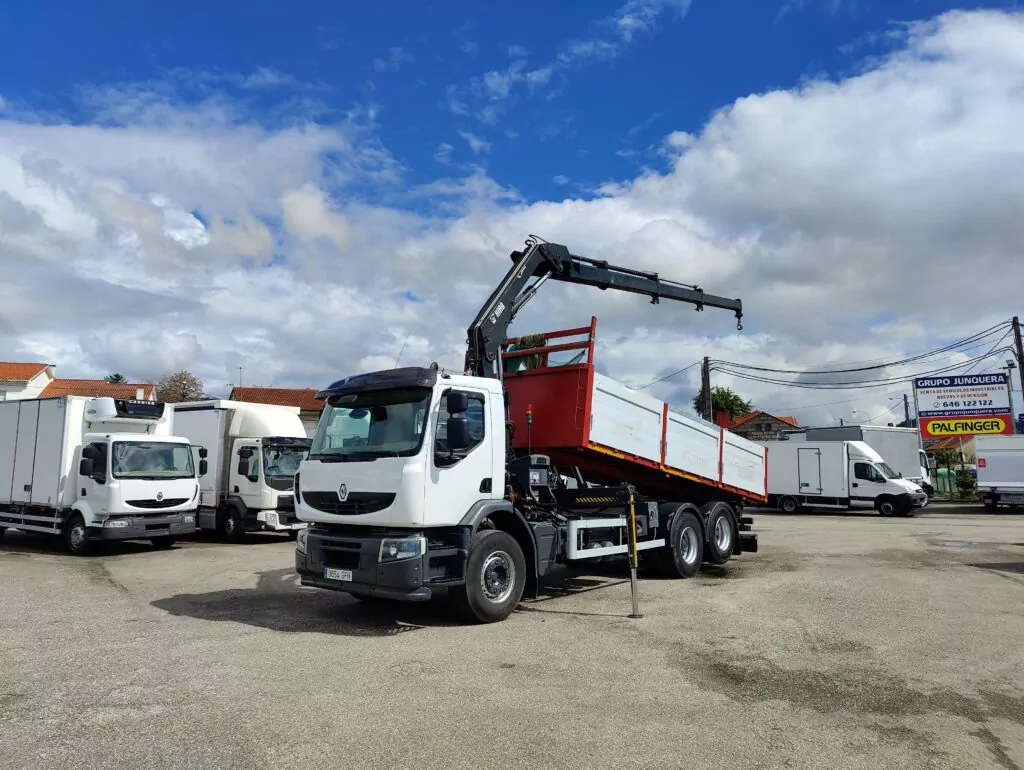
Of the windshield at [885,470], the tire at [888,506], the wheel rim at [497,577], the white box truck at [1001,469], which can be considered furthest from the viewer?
the white box truck at [1001,469]

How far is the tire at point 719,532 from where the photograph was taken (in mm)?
12125

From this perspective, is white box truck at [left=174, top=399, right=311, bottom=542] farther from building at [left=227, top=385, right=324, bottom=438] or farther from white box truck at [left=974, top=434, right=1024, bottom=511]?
building at [left=227, top=385, right=324, bottom=438]

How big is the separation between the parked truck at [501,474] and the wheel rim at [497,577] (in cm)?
2

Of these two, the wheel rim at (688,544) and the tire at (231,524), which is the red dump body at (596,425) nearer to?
the wheel rim at (688,544)

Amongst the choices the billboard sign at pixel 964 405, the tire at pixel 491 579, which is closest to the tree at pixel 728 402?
the billboard sign at pixel 964 405

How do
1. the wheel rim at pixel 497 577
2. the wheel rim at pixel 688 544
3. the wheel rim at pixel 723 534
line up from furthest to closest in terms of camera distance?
the wheel rim at pixel 723 534 < the wheel rim at pixel 688 544 < the wheel rim at pixel 497 577

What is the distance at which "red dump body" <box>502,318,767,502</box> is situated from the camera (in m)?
9.59

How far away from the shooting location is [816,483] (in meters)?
29.1

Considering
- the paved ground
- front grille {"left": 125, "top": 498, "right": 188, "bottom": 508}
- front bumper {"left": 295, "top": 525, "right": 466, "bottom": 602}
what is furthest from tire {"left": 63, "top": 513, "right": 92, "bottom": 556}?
front bumper {"left": 295, "top": 525, "right": 466, "bottom": 602}

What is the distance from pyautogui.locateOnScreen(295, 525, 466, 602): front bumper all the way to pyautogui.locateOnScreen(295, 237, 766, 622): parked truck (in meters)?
0.01

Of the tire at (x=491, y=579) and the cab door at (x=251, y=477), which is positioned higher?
the cab door at (x=251, y=477)

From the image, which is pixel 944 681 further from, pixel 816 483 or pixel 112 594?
pixel 816 483

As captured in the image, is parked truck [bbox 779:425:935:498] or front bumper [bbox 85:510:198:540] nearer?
front bumper [bbox 85:510:198:540]

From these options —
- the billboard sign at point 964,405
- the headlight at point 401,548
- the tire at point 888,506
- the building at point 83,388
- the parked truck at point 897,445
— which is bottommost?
the headlight at point 401,548
